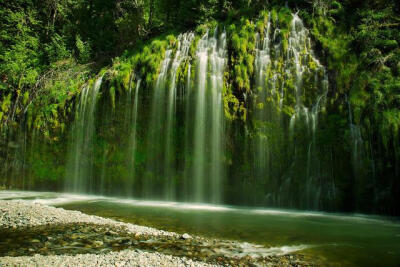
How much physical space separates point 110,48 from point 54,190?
25.6ft

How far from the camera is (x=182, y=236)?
173 inches

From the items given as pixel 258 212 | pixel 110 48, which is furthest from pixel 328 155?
pixel 110 48

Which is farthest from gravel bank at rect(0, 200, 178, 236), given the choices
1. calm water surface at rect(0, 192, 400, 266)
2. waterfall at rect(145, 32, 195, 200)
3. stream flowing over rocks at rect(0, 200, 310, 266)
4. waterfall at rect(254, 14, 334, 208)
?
waterfall at rect(254, 14, 334, 208)

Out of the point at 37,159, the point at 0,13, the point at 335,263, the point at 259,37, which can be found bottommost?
the point at 335,263

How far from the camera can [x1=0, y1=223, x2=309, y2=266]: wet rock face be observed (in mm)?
3602

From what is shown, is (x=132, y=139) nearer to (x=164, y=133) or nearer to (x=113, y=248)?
(x=164, y=133)

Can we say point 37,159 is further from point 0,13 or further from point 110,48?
point 0,13

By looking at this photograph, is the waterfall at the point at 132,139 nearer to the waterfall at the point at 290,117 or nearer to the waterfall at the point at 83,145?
the waterfall at the point at 83,145

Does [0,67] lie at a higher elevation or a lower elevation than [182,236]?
higher

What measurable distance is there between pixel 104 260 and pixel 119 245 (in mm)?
678

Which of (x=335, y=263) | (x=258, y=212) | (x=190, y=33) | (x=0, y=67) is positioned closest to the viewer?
(x=335, y=263)

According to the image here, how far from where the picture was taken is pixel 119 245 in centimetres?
399

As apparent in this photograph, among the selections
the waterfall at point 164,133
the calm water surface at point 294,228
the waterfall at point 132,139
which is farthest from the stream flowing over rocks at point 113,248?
the waterfall at point 132,139

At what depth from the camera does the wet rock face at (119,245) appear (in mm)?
3602
